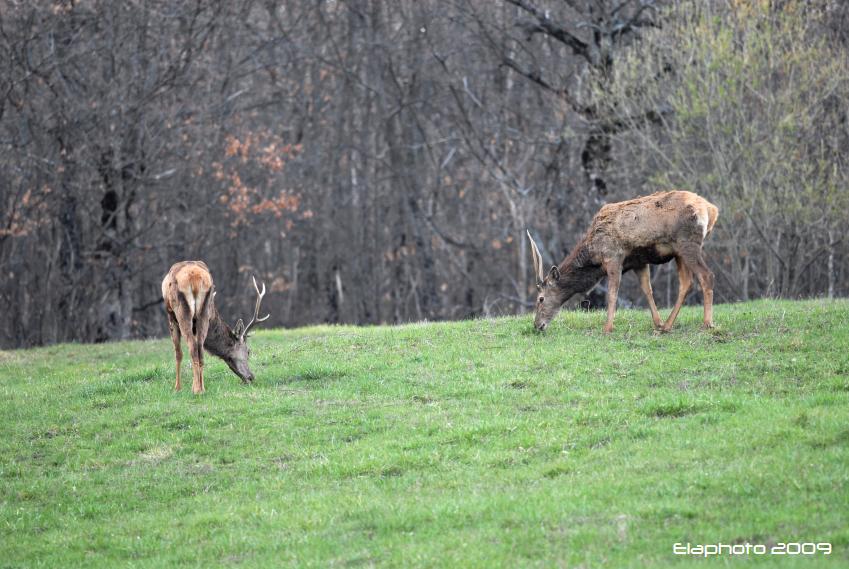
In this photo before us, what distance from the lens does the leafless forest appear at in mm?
26469

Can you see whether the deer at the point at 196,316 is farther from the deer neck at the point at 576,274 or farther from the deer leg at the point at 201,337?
the deer neck at the point at 576,274

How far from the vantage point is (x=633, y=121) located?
28672mm

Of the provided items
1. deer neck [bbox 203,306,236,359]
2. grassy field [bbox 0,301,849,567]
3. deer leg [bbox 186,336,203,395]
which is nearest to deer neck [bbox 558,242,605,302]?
grassy field [bbox 0,301,849,567]

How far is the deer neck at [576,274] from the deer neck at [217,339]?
534cm

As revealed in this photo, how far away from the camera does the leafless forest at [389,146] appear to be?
26469 millimetres

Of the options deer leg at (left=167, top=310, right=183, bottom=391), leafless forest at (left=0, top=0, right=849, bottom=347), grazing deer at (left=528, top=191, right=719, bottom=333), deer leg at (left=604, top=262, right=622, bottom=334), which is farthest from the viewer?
leafless forest at (left=0, top=0, right=849, bottom=347)

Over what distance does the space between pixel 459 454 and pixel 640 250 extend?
6.35 metres

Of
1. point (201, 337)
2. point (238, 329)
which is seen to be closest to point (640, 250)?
point (238, 329)

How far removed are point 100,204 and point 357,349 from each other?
1847 cm

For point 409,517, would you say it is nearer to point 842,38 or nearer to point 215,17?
point 842,38

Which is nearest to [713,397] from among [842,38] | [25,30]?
[842,38]

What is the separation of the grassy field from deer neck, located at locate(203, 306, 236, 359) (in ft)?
1.72

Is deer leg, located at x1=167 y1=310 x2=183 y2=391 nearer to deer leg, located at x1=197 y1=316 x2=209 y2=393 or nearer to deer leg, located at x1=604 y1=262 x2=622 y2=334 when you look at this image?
deer leg, located at x1=197 y1=316 x2=209 y2=393

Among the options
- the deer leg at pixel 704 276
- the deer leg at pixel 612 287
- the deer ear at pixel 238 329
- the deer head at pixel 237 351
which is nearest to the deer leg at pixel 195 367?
the deer head at pixel 237 351
